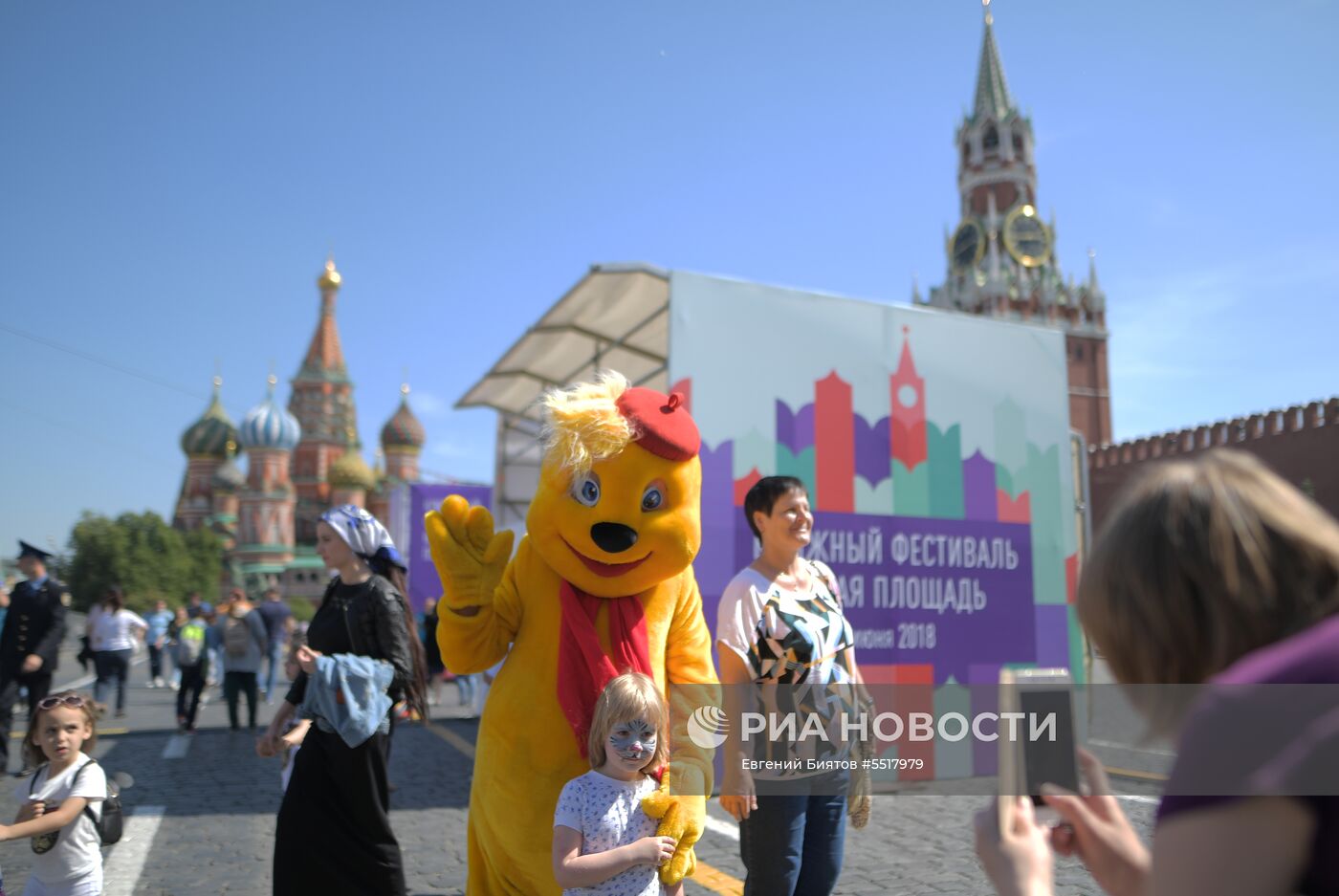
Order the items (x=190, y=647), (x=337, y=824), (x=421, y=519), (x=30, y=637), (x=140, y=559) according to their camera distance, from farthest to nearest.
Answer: (x=140, y=559) → (x=421, y=519) → (x=190, y=647) → (x=30, y=637) → (x=337, y=824)

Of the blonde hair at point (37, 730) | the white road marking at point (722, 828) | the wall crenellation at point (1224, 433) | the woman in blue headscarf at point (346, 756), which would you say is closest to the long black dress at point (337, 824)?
the woman in blue headscarf at point (346, 756)

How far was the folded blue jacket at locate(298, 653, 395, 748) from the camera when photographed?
Result: 3.33 m

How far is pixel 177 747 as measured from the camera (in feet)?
30.2

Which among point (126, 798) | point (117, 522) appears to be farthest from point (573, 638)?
point (117, 522)

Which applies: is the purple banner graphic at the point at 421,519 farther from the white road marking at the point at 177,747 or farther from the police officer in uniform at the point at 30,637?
the police officer in uniform at the point at 30,637

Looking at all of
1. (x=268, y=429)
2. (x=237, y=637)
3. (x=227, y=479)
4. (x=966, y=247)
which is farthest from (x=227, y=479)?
(x=237, y=637)

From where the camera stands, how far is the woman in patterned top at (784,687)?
3086 mm

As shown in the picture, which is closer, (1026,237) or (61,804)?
(61,804)

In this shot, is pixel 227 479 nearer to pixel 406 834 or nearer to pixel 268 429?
pixel 268 429

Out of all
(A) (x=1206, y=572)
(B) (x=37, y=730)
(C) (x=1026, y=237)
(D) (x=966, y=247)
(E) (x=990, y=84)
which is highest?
(E) (x=990, y=84)

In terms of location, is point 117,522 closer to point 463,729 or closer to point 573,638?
point 463,729

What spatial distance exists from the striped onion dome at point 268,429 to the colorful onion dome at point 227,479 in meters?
5.59

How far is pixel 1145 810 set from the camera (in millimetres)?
4941

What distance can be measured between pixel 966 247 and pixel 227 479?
49200mm
